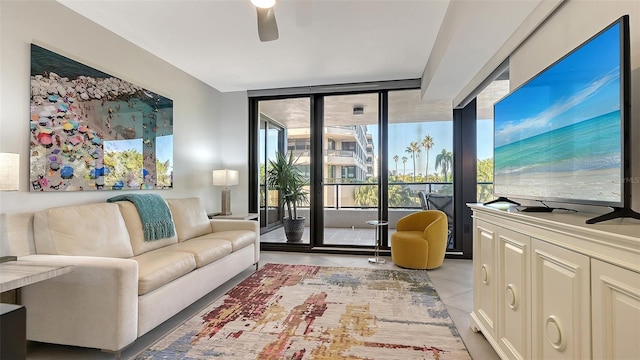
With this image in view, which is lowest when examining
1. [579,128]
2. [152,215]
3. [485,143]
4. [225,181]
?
[152,215]

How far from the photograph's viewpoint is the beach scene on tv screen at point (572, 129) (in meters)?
1.18

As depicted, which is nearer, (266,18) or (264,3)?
(264,3)

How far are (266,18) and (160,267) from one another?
199cm

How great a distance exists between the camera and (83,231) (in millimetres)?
2287

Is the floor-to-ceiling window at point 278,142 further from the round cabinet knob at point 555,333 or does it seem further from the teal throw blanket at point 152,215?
the round cabinet knob at point 555,333

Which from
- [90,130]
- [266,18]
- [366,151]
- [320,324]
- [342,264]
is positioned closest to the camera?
[266,18]

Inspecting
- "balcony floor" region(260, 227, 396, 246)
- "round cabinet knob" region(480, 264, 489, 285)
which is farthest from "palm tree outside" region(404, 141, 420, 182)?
"round cabinet knob" region(480, 264, 489, 285)

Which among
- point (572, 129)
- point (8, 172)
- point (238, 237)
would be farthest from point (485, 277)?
point (8, 172)

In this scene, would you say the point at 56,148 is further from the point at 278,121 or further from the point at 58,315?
the point at 278,121

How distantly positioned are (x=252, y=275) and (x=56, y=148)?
228 cm

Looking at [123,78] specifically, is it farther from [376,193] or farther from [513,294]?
[513,294]

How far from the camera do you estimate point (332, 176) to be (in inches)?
198

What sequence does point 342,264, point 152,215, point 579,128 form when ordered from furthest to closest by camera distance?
point 342,264 < point 152,215 < point 579,128

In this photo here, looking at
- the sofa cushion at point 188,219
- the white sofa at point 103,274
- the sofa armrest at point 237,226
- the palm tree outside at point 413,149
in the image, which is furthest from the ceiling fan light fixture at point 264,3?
the palm tree outside at point 413,149
